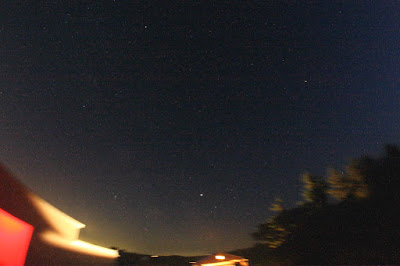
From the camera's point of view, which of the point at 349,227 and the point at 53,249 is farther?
the point at 349,227

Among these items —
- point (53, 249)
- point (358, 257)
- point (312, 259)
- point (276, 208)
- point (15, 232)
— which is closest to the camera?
point (15, 232)

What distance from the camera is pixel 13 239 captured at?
252 inches

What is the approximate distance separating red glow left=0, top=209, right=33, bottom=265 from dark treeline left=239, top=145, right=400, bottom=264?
1044 cm

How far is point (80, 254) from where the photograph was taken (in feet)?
39.3

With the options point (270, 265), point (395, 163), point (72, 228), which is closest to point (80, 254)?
A: point (72, 228)

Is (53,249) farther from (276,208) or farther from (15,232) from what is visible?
(276,208)

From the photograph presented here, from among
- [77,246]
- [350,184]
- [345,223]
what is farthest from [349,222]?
[77,246]

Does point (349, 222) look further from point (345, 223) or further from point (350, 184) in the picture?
point (350, 184)

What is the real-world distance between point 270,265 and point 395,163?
7160mm

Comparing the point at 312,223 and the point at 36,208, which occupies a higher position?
the point at 312,223

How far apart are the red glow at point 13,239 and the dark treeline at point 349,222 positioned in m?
10.4

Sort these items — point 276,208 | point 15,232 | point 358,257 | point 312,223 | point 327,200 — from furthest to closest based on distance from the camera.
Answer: point 276,208 < point 327,200 < point 312,223 < point 358,257 < point 15,232

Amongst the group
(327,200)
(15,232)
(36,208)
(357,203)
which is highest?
(327,200)

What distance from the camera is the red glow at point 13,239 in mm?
5770
